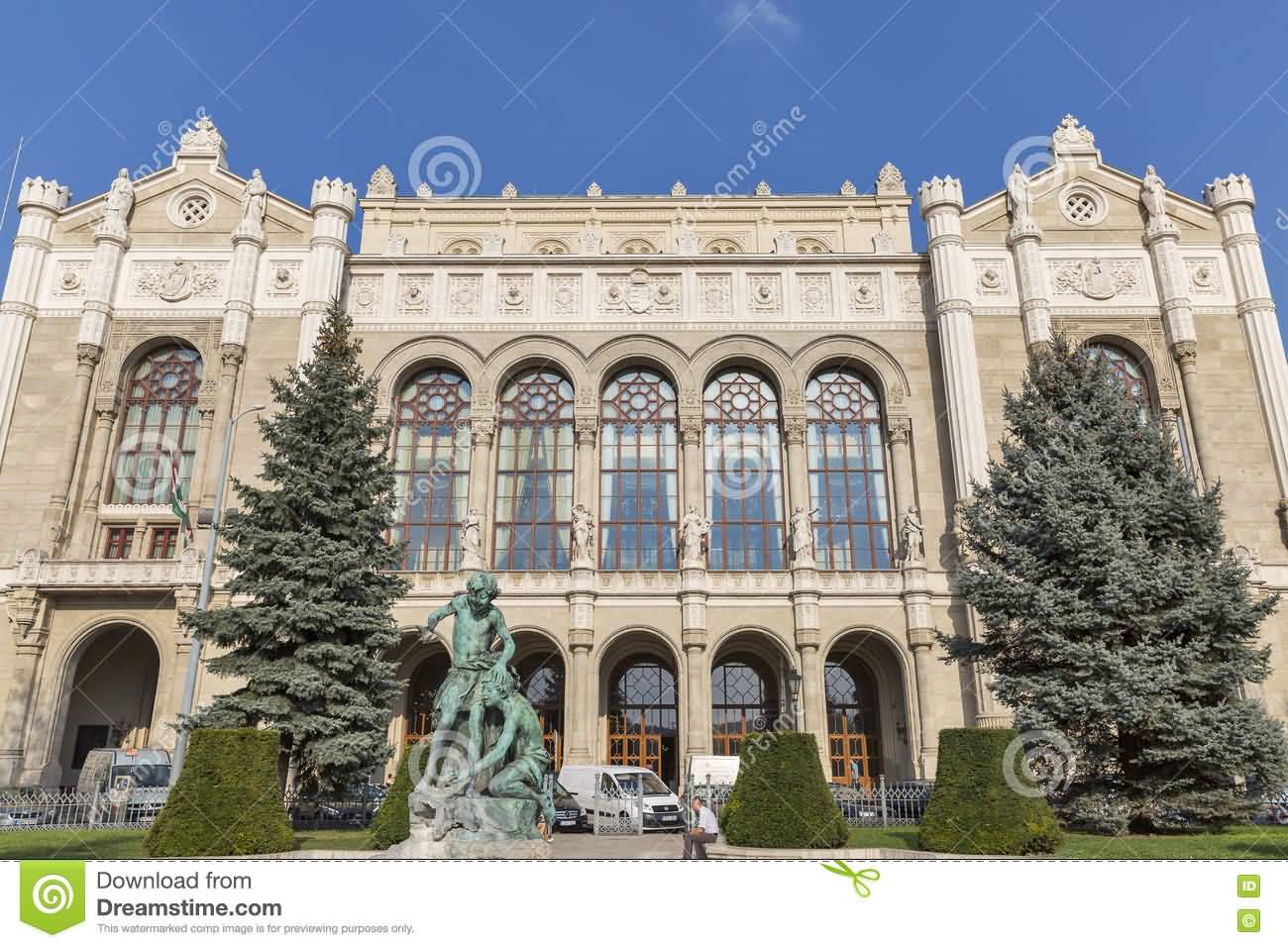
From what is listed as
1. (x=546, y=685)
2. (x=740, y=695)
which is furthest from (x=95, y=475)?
(x=740, y=695)

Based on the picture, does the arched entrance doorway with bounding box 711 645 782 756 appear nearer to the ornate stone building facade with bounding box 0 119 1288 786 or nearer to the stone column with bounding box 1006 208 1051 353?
the ornate stone building facade with bounding box 0 119 1288 786

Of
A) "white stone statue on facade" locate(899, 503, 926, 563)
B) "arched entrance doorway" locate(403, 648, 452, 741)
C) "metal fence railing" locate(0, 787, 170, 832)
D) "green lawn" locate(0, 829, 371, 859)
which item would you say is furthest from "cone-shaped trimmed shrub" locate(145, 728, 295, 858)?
"white stone statue on facade" locate(899, 503, 926, 563)

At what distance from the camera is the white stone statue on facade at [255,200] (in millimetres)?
32906

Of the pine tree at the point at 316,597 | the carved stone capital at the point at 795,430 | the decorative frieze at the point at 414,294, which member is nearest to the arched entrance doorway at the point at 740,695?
the carved stone capital at the point at 795,430

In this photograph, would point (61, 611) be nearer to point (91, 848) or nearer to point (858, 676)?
point (91, 848)

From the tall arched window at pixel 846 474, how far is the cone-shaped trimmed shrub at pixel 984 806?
16.5 meters

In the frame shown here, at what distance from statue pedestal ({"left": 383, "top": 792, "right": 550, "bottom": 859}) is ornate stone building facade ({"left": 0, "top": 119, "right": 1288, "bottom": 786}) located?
15843 millimetres

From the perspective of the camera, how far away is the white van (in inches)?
822

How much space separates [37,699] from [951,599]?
92.8 feet

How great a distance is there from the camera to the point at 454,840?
11430mm

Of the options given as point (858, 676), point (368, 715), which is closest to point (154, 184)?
point (368, 715)

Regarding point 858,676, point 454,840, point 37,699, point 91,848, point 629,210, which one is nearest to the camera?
point 454,840

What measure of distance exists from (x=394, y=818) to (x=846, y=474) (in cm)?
2169

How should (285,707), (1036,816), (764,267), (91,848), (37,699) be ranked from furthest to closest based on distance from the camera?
(764,267) → (37,699) → (285,707) → (91,848) → (1036,816)
